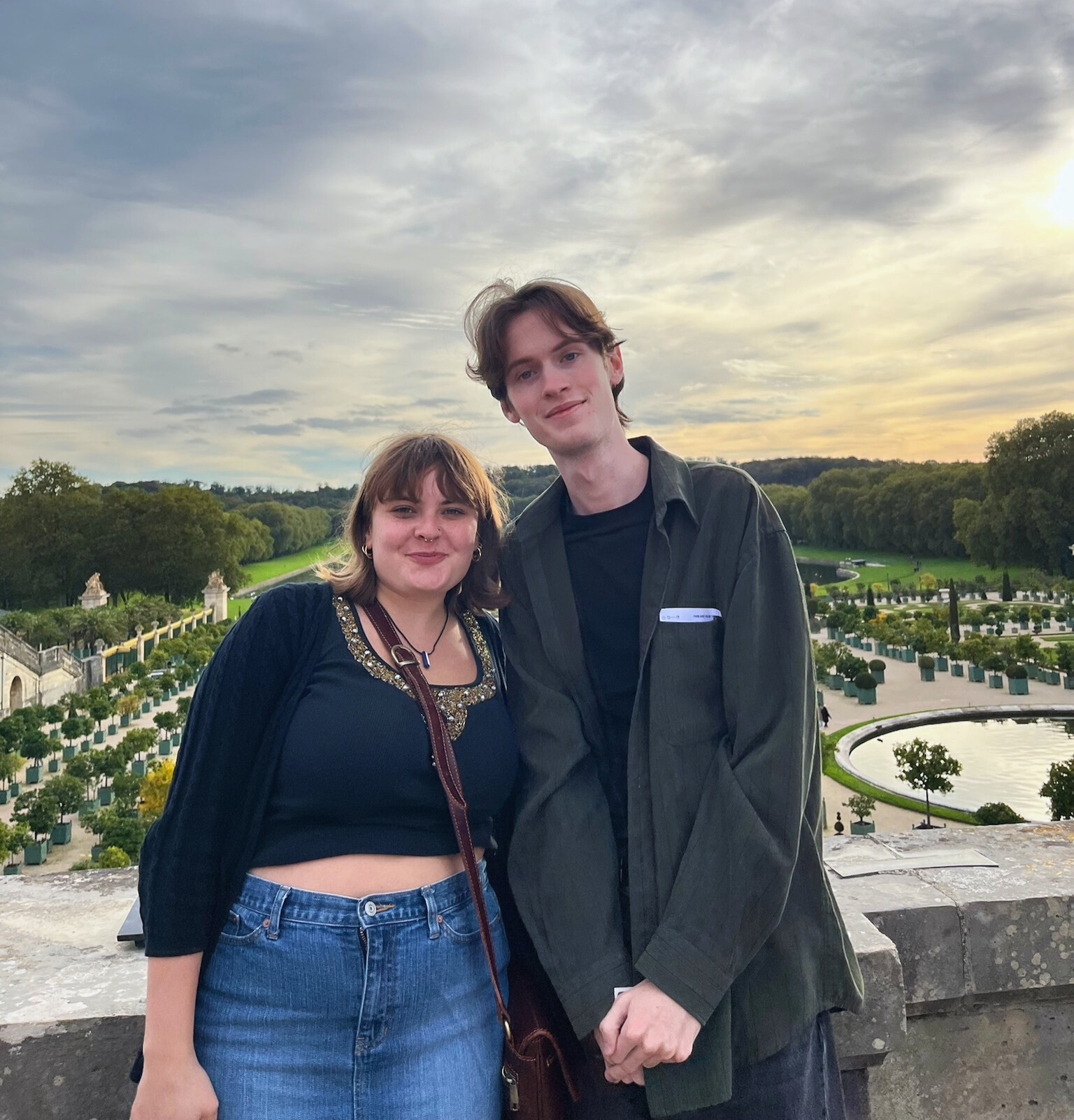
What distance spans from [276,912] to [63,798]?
643 inches

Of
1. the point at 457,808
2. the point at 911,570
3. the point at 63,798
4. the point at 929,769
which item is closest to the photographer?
the point at 457,808

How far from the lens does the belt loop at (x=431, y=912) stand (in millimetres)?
1635

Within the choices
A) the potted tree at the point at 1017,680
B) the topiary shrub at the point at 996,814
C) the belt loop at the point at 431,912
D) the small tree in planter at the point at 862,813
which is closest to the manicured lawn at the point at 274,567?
the potted tree at the point at 1017,680

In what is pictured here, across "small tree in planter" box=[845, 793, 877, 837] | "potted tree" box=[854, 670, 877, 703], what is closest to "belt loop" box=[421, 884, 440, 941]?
"small tree in planter" box=[845, 793, 877, 837]

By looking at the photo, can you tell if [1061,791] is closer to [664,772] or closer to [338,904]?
[664,772]

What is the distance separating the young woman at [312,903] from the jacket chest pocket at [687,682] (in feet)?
1.01

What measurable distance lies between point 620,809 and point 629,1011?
345 millimetres

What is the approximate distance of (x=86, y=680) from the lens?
34.8 m

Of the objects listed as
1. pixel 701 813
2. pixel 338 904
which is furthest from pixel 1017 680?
pixel 338 904

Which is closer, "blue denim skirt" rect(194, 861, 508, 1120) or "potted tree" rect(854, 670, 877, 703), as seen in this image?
"blue denim skirt" rect(194, 861, 508, 1120)

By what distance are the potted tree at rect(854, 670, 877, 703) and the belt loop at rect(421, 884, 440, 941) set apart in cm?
2248

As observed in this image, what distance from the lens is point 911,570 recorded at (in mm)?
64938

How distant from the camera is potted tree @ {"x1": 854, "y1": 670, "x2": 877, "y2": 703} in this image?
22.7 metres

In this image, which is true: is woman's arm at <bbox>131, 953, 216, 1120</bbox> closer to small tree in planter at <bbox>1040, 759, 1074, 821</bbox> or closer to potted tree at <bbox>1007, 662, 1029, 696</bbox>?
small tree in planter at <bbox>1040, 759, 1074, 821</bbox>
